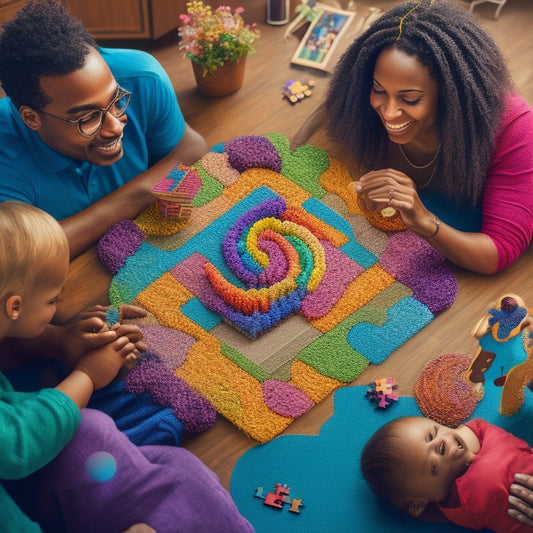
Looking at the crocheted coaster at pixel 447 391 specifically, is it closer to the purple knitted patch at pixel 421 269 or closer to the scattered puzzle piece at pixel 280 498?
the purple knitted patch at pixel 421 269

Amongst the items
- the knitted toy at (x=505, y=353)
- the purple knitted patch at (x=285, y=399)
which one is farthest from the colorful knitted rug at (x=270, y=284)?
the knitted toy at (x=505, y=353)

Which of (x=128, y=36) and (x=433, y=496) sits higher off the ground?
(x=128, y=36)

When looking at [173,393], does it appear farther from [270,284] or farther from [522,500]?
[522,500]

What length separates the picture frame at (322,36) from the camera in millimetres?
3039

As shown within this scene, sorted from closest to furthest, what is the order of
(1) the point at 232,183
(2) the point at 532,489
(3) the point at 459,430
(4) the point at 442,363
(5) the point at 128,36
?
(2) the point at 532,489 < (3) the point at 459,430 < (4) the point at 442,363 < (1) the point at 232,183 < (5) the point at 128,36

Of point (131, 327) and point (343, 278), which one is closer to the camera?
point (131, 327)

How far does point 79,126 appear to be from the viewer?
2119 millimetres

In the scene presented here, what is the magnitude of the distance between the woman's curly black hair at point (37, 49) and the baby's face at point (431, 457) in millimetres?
1238

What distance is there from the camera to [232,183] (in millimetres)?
2629

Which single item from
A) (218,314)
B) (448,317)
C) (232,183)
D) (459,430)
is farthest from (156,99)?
(459,430)

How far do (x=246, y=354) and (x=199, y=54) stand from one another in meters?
1.13

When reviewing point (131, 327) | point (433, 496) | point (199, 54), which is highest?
point (199, 54)

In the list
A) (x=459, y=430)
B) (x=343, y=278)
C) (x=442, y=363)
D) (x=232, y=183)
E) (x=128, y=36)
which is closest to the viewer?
(x=459, y=430)

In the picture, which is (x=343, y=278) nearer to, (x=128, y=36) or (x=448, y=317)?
(x=448, y=317)
